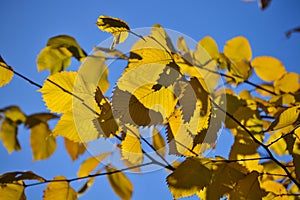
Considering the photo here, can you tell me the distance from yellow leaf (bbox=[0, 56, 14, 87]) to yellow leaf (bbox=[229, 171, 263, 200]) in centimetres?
41

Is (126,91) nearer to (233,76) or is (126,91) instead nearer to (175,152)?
(175,152)

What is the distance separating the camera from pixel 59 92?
567 mm

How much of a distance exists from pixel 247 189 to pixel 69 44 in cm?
45

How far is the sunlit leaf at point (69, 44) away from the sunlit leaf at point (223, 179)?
37 cm

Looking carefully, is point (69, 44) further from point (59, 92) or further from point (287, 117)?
point (287, 117)

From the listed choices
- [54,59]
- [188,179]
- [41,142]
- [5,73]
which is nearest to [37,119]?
[41,142]

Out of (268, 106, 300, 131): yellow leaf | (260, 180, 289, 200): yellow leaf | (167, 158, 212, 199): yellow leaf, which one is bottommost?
(167, 158, 212, 199): yellow leaf

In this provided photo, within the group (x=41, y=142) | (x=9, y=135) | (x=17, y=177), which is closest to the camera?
(x=17, y=177)

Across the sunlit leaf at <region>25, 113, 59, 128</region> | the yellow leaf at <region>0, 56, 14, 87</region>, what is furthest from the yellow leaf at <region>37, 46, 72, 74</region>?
the sunlit leaf at <region>25, 113, 59, 128</region>

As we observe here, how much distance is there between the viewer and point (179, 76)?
470 mm

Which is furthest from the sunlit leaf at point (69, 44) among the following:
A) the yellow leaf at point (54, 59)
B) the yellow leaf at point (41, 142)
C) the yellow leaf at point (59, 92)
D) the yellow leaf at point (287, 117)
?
the yellow leaf at point (287, 117)

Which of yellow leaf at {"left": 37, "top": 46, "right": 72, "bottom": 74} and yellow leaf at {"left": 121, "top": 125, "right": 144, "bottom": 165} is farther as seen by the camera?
yellow leaf at {"left": 37, "top": 46, "right": 72, "bottom": 74}

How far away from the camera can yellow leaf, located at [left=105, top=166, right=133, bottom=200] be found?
93 centimetres

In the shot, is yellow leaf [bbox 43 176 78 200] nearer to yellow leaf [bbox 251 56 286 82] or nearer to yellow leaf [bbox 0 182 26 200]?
yellow leaf [bbox 0 182 26 200]
